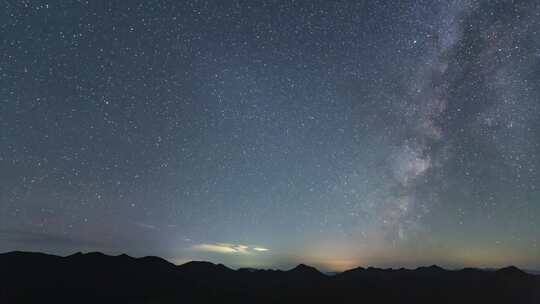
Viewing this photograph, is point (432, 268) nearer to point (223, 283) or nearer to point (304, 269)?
point (304, 269)

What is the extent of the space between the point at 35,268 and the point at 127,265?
14.0 m

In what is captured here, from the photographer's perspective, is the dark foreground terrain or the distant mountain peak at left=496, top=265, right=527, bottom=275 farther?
the distant mountain peak at left=496, top=265, right=527, bottom=275

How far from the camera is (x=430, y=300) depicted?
60.6 meters

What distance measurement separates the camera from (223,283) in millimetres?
64938

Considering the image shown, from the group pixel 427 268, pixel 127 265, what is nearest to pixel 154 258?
pixel 127 265

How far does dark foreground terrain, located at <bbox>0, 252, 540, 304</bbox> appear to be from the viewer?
51.8 m

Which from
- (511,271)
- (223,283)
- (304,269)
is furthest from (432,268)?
(223,283)

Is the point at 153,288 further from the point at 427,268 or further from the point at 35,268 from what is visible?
the point at 427,268

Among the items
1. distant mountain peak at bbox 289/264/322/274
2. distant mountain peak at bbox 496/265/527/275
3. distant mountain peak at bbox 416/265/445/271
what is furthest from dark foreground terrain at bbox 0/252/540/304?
distant mountain peak at bbox 416/265/445/271

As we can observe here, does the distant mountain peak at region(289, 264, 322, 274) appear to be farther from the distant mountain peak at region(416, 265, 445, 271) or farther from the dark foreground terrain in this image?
the distant mountain peak at region(416, 265, 445, 271)

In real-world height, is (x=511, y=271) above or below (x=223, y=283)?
above

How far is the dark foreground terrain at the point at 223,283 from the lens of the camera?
51.8 meters

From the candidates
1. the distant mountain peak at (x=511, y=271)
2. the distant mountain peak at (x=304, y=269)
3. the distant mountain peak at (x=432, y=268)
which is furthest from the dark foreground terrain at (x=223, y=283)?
the distant mountain peak at (x=432, y=268)

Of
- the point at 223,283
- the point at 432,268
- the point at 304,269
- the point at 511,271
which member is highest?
the point at 511,271
